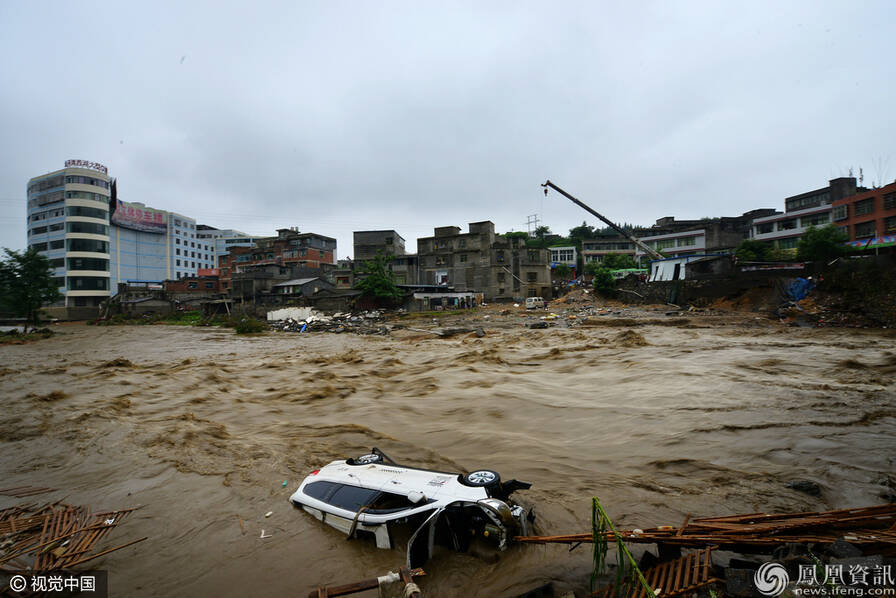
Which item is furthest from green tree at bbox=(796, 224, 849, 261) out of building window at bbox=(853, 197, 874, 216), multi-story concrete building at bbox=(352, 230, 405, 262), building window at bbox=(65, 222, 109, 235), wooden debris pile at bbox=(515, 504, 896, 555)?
building window at bbox=(65, 222, 109, 235)

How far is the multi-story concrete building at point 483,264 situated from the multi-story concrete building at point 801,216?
86.7 feet

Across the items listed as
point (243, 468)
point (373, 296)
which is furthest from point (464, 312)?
point (243, 468)

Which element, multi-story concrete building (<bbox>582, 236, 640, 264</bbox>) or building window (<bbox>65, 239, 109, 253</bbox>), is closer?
building window (<bbox>65, 239, 109, 253</bbox>)

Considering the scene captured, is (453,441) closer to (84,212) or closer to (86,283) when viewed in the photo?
(86,283)

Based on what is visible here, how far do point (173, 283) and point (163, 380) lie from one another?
5274cm

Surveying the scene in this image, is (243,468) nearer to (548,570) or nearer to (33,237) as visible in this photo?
(548,570)

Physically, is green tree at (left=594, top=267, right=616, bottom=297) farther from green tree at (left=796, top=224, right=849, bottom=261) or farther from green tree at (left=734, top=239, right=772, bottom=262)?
green tree at (left=796, top=224, right=849, bottom=261)

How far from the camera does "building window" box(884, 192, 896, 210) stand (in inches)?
1206

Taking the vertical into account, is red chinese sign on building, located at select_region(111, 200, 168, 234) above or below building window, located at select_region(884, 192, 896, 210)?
above

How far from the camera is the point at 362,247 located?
5503cm

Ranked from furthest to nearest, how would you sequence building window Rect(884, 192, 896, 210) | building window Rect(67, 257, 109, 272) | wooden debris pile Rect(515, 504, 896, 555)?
building window Rect(67, 257, 109, 272) < building window Rect(884, 192, 896, 210) < wooden debris pile Rect(515, 504, 896, 555)

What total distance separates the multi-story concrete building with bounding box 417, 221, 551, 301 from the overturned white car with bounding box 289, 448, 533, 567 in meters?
44.0

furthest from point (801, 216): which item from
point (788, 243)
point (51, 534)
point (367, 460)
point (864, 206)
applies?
point (51, 534)

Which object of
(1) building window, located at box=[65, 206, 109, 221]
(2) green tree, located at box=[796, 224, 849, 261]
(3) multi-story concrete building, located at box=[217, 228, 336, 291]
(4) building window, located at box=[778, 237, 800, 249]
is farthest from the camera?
(3) multi-story concrete building, located at box=[217, 228, 336, 291]
